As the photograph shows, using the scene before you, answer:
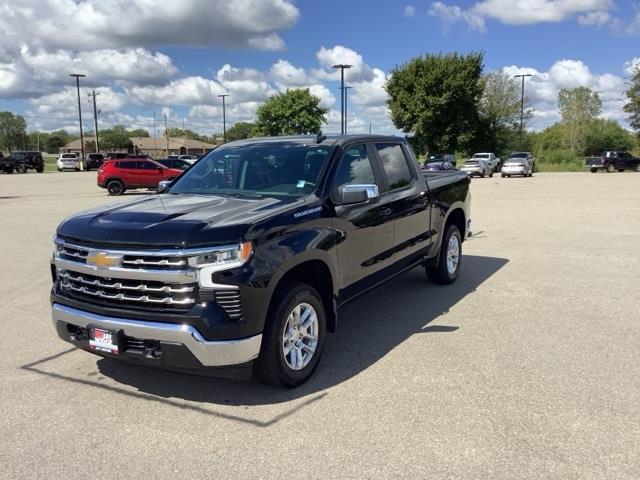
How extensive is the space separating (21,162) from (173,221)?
51.4 metres

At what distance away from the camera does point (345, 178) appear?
474 cm

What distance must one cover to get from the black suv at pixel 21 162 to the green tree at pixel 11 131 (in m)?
102

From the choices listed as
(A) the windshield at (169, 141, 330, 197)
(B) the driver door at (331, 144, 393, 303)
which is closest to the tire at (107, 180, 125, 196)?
(A) the windshield at (169, 141, 330, 197)

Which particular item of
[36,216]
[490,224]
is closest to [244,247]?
[490,224]

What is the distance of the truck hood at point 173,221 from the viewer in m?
3.46

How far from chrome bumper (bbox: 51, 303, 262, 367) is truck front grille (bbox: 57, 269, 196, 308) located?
0.13 meters

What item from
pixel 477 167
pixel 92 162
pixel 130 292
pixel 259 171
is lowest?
pixel 130 292

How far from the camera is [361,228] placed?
15.4ft

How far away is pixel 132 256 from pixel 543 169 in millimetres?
58447

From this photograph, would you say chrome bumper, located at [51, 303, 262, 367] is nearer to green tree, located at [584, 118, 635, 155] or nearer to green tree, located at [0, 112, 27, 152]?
green tree, located at [584, 118, 635, 155]

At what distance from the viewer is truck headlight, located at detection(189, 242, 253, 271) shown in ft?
11.3

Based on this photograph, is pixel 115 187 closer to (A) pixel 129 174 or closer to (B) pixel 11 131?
(A) pixel 129 174

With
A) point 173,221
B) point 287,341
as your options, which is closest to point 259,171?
point 173,221

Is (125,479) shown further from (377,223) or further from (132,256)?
(377,223)
